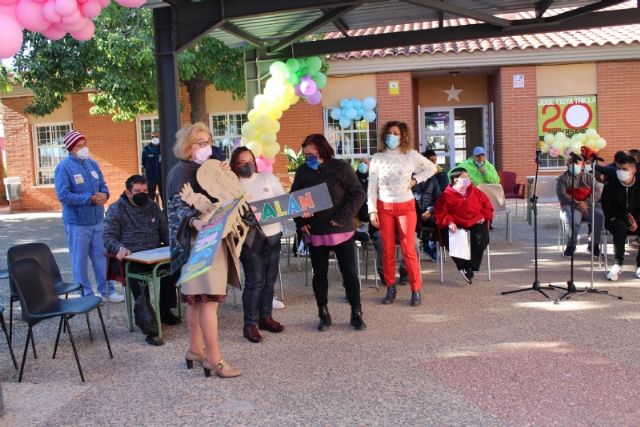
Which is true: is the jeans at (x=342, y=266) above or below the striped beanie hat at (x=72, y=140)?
below

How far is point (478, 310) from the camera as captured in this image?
656cm

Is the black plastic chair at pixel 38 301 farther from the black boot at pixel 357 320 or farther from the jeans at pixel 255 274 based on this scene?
the black boot at pixel 357 320

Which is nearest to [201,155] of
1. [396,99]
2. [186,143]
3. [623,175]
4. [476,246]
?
[186,143]

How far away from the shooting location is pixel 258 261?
5.78 m

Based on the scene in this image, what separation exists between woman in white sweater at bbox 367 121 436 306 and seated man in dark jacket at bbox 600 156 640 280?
2.77 meters

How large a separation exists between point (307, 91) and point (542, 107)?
30.2ft

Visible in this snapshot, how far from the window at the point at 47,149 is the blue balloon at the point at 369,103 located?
9.66 metres

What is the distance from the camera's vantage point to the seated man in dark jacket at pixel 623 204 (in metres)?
7.94

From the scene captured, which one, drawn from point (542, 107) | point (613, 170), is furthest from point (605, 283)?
point (542, 107)

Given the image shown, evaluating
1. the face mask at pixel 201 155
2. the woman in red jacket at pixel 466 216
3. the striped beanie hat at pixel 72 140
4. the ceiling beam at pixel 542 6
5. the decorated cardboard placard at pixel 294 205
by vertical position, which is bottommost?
the woman in red jacket at pixel 466 216

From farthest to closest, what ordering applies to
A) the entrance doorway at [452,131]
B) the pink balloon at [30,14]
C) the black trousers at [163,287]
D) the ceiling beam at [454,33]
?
the entrance doorway at [452,131], the ceiling beam at [454,33], the black trousers at [163,287], the pink balloon at [30,14]

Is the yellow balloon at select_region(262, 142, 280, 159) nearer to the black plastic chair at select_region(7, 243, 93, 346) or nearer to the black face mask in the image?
the black face mask

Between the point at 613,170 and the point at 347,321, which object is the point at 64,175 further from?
the point at 613,170

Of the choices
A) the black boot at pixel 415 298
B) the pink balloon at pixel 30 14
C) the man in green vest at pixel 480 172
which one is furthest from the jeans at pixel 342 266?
the man in green vest at pixel 480 172
